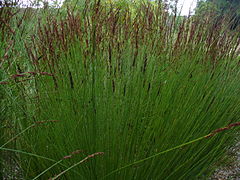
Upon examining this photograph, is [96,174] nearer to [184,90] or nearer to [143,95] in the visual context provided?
[143,95]

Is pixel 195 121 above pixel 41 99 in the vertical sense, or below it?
below

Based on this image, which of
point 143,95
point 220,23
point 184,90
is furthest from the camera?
point 220,23

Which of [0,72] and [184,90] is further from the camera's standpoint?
[184,90]

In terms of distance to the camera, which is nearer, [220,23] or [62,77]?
[62,77]

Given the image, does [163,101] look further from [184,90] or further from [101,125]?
[101,125]

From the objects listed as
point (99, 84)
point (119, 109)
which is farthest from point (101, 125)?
point (99, 84)

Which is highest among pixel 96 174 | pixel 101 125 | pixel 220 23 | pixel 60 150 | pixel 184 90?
pixel 220 23

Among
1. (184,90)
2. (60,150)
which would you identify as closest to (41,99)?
(60,150)

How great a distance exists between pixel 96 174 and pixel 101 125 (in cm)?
29

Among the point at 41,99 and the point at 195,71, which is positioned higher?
the point at 195,71

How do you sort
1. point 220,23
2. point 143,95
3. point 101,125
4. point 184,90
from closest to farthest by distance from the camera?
point 101,125 < point 143,95 < point 184,90 < point 220,23

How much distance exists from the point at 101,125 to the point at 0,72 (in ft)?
2.45

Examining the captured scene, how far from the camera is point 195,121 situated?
1.96 m

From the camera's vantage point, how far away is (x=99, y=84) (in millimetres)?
1737
